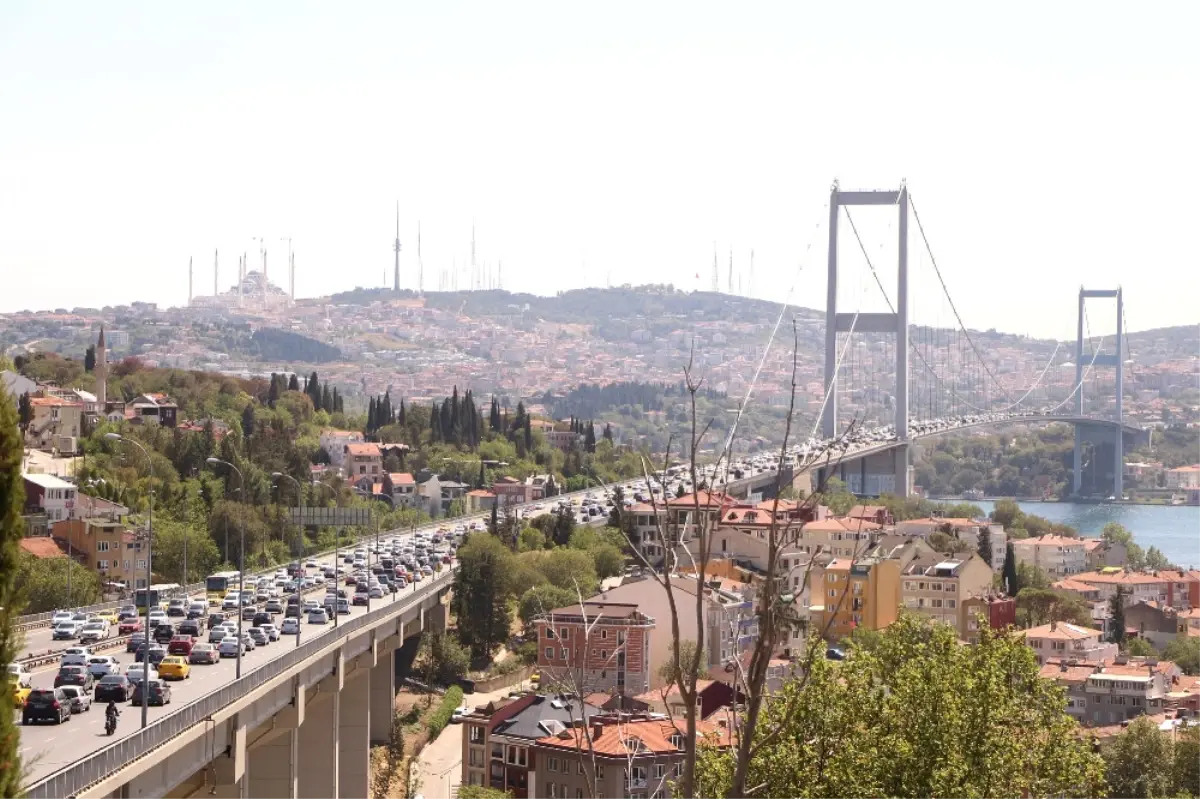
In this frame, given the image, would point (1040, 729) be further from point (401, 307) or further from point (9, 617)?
point (401, 307)

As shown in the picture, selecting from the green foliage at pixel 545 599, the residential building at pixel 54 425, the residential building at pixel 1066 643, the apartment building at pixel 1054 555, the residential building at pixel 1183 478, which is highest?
the residential building at pixel 54 425

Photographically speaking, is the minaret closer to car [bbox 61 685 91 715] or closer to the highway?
the highway

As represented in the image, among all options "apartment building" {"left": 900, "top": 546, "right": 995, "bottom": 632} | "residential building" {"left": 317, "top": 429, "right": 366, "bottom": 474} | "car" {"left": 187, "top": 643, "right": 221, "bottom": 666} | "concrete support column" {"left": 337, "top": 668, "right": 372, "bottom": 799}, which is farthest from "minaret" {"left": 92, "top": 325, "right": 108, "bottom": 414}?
"car" {"left": 187, "top": 643, "right": 221, "bottom": 666}

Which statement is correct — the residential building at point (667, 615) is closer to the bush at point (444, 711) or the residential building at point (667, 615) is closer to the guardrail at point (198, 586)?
the bush at point (444, 711)

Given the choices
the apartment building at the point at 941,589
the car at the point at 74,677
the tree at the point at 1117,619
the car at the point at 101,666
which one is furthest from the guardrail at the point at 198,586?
the tree at the point at 1117,619

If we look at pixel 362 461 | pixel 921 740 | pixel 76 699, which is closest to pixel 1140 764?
pixel 921 740

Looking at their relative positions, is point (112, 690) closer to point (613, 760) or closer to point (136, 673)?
point (136, 673)

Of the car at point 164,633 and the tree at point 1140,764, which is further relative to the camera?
the tree at point 1140,764
